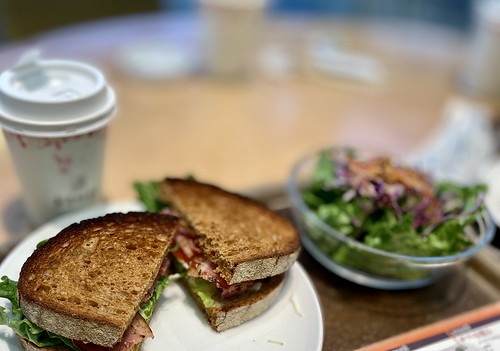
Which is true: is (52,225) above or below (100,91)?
below

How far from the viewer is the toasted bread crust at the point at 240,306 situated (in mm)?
941

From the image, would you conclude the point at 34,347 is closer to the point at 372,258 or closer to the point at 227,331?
the point at 227,331

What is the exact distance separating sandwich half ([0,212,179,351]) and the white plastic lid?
21cm

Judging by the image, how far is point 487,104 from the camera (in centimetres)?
211

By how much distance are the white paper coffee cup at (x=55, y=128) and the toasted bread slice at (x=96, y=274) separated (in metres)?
0.16

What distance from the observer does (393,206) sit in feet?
3.84

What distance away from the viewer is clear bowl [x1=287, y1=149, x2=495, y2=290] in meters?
1.10

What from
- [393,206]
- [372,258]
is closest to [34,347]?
[372,258]

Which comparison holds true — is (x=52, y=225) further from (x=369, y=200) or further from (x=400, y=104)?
(x=400, y=104)

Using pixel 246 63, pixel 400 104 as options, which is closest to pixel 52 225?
pixel 246 63

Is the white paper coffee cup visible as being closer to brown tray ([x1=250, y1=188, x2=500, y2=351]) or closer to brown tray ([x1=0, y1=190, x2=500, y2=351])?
brown tray ([x1=0, y1=190, x2=500, y2=351])

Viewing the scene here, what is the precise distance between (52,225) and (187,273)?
0.34 m

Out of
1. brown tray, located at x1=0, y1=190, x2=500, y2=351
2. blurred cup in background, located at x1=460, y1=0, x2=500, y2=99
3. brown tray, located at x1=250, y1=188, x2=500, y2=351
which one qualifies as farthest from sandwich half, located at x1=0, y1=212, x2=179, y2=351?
blurred cup in background, located at x1=460, y1=0, x2=500, y2=99

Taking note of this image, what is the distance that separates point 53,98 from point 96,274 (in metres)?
0.37
